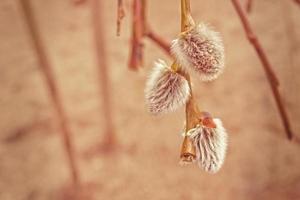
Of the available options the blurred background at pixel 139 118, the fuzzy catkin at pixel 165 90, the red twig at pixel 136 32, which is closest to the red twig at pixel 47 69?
the blurred background at pixel 139 118

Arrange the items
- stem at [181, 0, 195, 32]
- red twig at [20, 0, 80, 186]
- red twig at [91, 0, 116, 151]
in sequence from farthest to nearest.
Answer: red twig at [91, 0, 116, 151] → red twig at [20, 0, 80, 186] → stem at [181, 0, 195, 32]

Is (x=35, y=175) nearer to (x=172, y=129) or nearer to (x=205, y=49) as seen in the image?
(x=172, y=129)

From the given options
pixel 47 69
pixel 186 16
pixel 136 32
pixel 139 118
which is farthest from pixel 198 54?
pixel 139 118

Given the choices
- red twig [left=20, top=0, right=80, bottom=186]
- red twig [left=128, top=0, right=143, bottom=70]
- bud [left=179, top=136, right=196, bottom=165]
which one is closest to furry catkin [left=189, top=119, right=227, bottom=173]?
bud [left=179, top=136, right=196, bottom=165]

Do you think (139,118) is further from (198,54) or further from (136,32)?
(198,54)

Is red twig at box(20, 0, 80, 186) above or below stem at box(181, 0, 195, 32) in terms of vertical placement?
below

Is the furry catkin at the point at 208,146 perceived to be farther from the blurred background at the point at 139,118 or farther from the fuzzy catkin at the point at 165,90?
the blurred background at the point at 139,118

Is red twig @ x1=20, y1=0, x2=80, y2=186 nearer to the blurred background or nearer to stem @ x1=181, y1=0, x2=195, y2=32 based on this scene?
the blurred background
